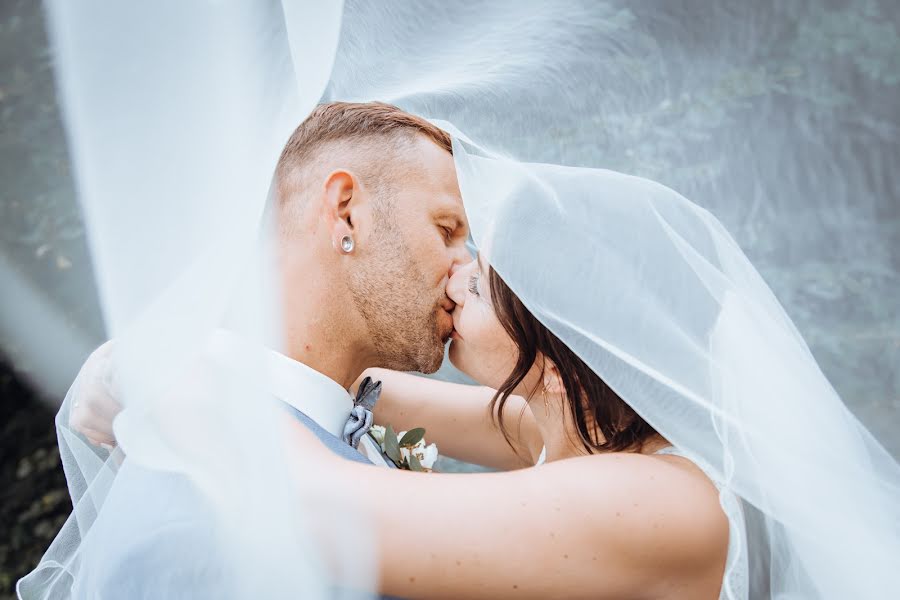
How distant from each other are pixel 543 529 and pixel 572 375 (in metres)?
0.48

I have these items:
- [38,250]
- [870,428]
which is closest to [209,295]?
[870,428]

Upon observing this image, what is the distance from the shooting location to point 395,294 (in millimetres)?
2209

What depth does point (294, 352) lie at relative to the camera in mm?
2146

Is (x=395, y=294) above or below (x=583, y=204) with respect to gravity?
below

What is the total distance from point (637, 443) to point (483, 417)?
0.83m

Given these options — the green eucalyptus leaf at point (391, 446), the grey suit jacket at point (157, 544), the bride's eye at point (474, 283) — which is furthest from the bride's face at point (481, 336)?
the grey suit jacket at point (157, 544)

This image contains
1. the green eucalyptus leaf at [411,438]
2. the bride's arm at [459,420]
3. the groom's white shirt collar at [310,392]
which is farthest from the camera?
the bride's arm at [459,420]

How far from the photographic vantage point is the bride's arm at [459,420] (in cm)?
264

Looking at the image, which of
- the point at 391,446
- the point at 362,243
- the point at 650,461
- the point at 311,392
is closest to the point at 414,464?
the point at 391,446

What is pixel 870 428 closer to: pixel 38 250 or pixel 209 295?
pixel 209 295

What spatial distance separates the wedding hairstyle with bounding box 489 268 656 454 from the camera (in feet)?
6.18

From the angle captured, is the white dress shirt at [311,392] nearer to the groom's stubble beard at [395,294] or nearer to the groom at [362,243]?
the groom at [362,243]

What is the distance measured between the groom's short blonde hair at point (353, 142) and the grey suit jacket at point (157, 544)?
93 centimetres

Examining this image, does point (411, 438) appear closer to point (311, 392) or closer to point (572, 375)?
point (311, 392)
